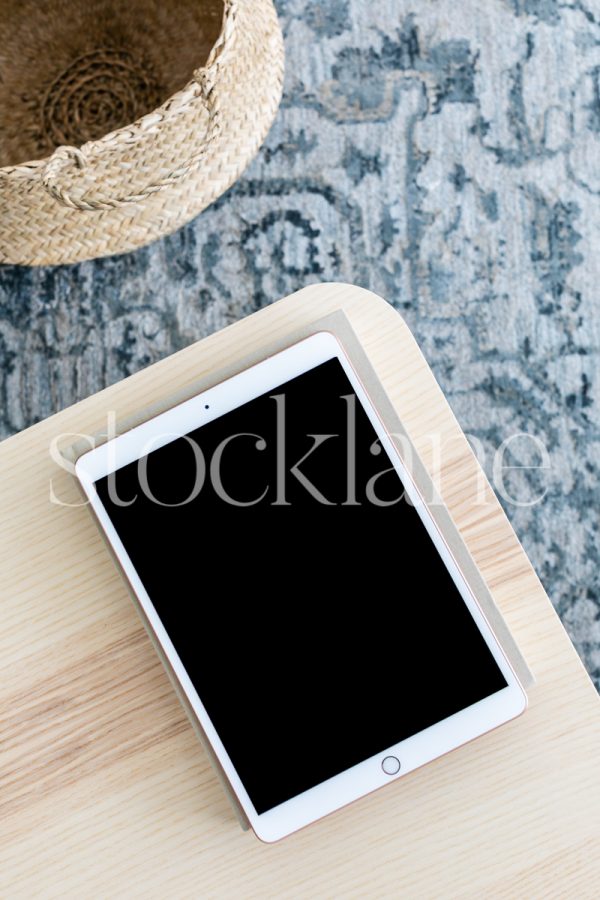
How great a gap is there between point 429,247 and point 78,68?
16.9 inches

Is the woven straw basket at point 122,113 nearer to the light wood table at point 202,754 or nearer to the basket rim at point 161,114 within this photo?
the basket rim at point 161,114

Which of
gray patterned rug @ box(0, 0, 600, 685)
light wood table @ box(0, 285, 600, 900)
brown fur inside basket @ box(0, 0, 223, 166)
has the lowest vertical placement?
light wood table @ box(0, 285, 600, 900)

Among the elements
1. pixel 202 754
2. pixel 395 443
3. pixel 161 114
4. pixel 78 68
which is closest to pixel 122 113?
pixel 78 68

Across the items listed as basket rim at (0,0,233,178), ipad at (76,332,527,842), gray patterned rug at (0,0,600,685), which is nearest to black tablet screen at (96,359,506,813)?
ipad at (76,332,527,842)

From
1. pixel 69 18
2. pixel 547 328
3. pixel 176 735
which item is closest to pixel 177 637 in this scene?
pixel 176 735

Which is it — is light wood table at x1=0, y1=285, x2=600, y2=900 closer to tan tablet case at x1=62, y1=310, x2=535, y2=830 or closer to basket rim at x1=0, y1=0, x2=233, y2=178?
tan tablet case at x1=62, y1=310, x2=535, y2=830

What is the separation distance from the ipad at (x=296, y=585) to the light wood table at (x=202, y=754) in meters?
0.03

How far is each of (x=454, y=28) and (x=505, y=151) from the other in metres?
Result: 0.16

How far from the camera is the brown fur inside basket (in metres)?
0.93

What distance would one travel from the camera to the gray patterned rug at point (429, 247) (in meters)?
0.98

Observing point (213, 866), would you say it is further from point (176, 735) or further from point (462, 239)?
point (462, 239)

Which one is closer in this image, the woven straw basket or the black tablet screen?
the black tablet screen

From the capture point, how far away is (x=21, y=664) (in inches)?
23.2

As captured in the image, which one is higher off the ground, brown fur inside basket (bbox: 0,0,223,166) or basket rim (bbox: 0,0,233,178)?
brown fur inside basket (bbox: 0,0,223,166)
